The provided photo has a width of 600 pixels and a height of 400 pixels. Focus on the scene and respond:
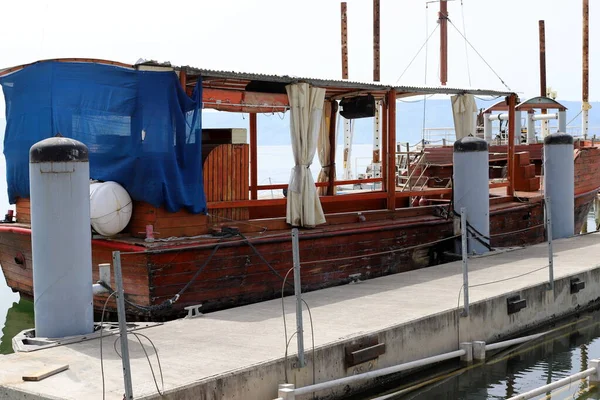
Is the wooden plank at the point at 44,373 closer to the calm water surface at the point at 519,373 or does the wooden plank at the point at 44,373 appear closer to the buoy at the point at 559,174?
the calm water surface at the point at 519,373

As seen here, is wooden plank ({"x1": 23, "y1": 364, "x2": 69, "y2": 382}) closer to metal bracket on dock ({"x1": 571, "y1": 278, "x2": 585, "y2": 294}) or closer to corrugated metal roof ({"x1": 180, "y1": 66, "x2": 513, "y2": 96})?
corrugated metal roof ({"x1": 180, "y1": 66, "x2": 513, "y2": 96})

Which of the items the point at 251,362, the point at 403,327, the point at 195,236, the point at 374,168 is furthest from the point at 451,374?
the point at 374,168

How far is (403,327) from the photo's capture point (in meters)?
8.16

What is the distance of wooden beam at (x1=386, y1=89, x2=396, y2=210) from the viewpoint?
42.3 ft

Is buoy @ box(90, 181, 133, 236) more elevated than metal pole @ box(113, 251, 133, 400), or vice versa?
buoy @ box(90, 181, 133, 236)

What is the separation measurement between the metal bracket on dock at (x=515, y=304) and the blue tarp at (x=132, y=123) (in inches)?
151

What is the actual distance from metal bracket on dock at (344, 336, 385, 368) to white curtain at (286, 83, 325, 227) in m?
3.61

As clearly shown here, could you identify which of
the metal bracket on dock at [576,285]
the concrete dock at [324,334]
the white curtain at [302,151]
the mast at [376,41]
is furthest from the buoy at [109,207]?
the mast at [376,41]

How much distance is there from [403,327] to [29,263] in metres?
5.55

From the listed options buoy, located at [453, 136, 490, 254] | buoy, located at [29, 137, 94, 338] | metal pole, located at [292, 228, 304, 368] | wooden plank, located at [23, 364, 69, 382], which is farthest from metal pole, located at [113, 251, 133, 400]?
buoy, located at [453, 136, 490, 254]

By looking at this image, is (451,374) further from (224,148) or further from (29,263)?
(29,263)

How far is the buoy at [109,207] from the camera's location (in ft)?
31.0

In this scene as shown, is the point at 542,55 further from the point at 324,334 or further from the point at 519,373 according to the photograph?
the point at 324,334

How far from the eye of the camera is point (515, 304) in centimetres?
991
